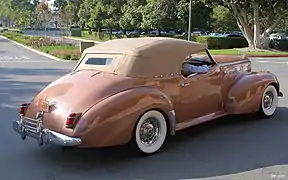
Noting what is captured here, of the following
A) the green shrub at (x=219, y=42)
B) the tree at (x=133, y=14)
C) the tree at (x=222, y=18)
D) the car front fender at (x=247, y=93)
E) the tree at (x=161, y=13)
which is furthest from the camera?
the tree at (x=133, y=14)

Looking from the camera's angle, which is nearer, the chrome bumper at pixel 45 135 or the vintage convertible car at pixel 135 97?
the chrome bumper at pixel 45 135

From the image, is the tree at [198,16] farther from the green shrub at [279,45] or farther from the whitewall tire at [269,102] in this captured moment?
the whitewall tire at [269,102]

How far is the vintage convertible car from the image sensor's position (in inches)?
219

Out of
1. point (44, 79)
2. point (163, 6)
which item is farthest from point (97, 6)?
point (44, 79)

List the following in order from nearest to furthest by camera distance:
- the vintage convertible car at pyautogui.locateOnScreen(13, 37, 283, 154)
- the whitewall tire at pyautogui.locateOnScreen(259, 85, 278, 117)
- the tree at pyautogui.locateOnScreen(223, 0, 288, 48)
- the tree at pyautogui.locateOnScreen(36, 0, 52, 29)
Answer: the vintage convertible car at pyautogui.locateOnScreen(13, 37, 283, 154) < the whitewall tire at pyautogui.locateOnScreen(259, 85, 278, 117) < the tree at pyautogui.locateOnScreen(223, 0, 288, 48) < the tree at pyautogui.locateOnScreen(36, 0, 52, 29)

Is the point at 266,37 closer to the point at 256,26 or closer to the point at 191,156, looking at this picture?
the point at 256,26

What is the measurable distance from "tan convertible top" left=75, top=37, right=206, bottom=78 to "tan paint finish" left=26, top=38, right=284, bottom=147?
0.6 inches

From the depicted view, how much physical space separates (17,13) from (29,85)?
77.7 meters

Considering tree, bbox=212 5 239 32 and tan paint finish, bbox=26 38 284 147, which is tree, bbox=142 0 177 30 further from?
tan paint finish, bbox=26 38 284 147

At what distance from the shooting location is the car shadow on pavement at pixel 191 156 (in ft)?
18.0

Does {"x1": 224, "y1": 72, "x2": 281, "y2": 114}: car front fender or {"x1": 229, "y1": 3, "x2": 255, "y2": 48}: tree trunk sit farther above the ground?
{"x1": 229, "y1": 3, "x2": 255, "y2": 48}: tree trunk

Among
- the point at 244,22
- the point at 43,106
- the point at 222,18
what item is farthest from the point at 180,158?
the point at 222,18

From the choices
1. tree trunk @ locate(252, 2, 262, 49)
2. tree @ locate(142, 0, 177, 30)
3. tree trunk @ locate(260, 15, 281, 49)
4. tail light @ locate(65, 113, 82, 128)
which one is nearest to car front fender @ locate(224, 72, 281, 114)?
tail light @ locate(65, 113, 82, 128)

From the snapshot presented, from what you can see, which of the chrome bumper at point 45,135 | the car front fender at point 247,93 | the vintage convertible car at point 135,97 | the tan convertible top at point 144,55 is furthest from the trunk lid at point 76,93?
the car front fender at point 247,93
